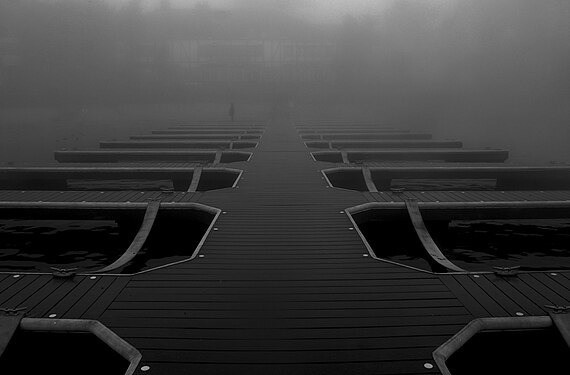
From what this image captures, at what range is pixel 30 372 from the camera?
6.28 meters

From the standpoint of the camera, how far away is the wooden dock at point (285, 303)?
543 centimetres

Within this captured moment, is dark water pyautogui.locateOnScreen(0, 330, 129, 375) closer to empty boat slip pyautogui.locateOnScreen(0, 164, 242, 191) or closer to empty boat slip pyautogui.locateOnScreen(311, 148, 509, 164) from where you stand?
empty boat slip pyautogui.locateOnScreen(0, 164, 242, 191)

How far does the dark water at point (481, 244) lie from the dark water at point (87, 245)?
5.78 metres

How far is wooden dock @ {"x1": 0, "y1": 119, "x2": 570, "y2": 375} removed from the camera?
5.43 metres

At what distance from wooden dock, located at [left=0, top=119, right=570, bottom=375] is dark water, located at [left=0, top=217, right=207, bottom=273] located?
3.52m

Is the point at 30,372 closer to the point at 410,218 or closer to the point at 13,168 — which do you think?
the point at 410,218

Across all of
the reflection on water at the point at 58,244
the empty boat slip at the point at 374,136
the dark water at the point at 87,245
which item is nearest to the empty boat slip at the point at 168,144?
the empty boat slip at the point at 374,136

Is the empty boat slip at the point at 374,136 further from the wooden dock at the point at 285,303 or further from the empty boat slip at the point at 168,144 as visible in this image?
the wooden dock at the point at 285,303

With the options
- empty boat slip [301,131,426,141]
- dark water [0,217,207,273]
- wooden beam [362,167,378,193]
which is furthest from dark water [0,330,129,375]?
empty boat slip [301,131,426,141]

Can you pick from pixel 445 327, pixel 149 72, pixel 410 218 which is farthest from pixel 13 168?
pixel 149 72

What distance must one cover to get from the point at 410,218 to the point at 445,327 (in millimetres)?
6216

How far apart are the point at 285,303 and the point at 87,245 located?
9580 mm

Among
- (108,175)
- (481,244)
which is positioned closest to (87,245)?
(108,175)

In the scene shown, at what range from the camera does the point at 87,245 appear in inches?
545
